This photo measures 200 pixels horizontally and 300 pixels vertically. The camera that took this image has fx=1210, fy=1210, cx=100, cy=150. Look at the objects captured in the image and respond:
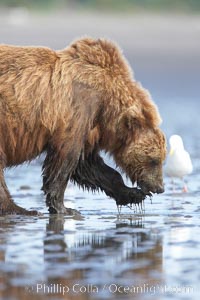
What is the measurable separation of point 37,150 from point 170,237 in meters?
1.46

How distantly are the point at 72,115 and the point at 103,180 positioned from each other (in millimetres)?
803

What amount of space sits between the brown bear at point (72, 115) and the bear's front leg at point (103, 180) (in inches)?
3.6

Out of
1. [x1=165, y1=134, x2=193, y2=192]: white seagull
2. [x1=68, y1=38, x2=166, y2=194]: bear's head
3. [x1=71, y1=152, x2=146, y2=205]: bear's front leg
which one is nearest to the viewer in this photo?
[x1=68, y1=38, x2=166, y2=194]: bear's head

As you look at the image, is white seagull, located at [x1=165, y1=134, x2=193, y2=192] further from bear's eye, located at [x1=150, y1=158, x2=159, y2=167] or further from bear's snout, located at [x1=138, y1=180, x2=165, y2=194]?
bear's eye, located at [x1=150, y1=158, x2=159, y2=167]

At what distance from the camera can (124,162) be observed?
928 cm

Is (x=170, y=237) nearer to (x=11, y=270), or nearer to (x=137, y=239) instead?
(x=137, y=239)

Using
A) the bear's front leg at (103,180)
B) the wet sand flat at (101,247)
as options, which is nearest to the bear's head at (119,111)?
the bear's front leg at (103,180)

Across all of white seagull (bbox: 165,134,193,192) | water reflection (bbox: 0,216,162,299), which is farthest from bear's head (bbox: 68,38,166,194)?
white seagull (bbox: 165,134,193,192)

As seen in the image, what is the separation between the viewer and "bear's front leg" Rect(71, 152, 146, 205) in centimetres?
948

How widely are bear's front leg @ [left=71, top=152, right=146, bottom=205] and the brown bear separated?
3.6 inches

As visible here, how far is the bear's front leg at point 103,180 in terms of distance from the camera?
9484 millimetres

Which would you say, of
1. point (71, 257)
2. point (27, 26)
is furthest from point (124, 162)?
point (27, 26)

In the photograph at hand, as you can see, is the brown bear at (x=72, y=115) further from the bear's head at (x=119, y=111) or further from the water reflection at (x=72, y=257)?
the water reflection at (x=72, y=257)

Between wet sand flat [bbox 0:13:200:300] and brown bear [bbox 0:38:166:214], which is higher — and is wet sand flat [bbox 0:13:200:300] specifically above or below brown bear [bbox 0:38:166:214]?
below
